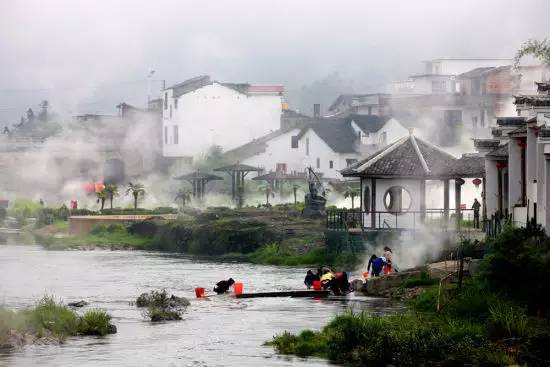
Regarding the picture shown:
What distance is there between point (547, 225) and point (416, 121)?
8373 centimetres

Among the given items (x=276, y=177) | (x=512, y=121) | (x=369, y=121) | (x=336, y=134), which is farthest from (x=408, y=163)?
(x=336, y=134)

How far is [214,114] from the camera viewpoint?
488ft

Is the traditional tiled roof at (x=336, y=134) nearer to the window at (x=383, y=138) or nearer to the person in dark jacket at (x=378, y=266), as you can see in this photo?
the window at (x=383, y=138)

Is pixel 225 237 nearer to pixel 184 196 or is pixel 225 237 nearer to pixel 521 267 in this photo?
pixel 184 196

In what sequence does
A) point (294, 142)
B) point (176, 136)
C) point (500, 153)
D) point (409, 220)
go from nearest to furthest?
point (500, 153), point (409, 220), point (294, 142), point (176, 136)

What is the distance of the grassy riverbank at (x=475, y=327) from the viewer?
39156 mm

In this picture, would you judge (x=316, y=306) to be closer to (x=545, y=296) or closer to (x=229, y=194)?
(x=545, y=296)

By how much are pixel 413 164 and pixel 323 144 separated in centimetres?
6010


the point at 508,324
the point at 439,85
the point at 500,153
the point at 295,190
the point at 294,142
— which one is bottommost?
the point at 508,324

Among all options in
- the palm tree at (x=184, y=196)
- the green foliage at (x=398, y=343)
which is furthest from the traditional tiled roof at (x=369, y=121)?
the green foliage at (x=398, y=343)

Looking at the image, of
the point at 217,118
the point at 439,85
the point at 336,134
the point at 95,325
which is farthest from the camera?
the point at 217,118

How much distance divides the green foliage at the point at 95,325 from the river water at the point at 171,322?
1.94ft

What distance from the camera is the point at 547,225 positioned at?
47719 millimetres

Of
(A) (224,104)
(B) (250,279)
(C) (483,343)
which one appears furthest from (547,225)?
(A) (224,104)
